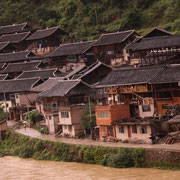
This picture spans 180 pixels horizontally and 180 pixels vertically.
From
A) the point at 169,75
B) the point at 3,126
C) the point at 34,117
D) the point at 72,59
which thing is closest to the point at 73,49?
the point at 72,59

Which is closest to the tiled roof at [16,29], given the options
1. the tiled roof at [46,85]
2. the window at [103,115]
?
the tiled roof at [46,85]

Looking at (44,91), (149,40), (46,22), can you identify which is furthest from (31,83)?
(46,22)

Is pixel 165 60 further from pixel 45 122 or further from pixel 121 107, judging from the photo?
pixel 45 122

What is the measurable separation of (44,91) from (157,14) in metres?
25.8

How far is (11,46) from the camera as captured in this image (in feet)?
219

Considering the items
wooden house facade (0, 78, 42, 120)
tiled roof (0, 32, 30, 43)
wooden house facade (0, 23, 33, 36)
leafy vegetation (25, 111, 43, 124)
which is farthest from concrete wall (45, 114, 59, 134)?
wooden house facade (0, 23, 33, 36)

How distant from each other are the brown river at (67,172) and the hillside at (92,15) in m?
26.3

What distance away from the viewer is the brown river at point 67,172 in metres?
26.3

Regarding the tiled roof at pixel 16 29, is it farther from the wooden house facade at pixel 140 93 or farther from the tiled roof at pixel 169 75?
the tiled roof at pixel 169 75

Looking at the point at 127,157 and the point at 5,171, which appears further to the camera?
the point at 5,171

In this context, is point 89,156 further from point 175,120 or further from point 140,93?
point 140,93

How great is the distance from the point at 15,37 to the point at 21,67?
508 inches

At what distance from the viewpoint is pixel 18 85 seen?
160 feet

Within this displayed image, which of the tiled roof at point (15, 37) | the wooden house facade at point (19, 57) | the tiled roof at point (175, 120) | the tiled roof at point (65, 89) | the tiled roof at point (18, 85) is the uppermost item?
the tiled roof at point (15, 37)
